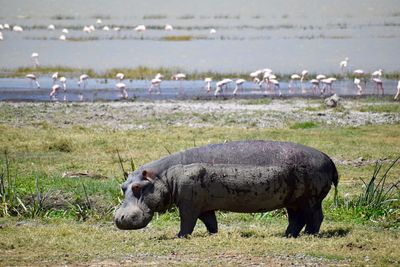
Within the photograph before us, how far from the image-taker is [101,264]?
1074 cm

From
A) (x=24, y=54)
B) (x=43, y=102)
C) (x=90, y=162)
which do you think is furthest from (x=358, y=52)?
(x=90, y=162)

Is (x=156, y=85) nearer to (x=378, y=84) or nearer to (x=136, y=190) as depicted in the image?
(x=378, y=84)

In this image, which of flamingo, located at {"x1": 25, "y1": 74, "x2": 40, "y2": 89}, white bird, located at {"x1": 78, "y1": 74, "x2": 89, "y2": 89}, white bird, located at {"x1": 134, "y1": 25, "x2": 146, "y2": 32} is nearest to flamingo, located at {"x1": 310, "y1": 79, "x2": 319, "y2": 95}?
white bird, located at {"x1": 78, "y1": 74, "x2": 89, "y2": 89}

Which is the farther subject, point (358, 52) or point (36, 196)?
point (358, 52)

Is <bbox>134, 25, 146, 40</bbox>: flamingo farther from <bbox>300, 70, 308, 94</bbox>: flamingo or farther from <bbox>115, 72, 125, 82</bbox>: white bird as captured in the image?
<bbox>300, 70, 308, 94</bbox>: flamingo

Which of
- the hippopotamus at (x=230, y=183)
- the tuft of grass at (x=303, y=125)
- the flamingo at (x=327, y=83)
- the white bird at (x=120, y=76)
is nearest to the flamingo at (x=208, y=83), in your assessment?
the white bird at (x=120, y=76)

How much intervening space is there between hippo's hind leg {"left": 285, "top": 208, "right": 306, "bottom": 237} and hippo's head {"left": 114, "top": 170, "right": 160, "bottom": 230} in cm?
161

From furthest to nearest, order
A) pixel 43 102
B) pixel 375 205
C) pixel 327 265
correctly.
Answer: pixel 43 102
pixel 375 205
pixel 327 265

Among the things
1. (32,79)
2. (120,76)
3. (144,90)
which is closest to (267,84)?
(144,90)

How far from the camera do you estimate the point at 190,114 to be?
90.1 feet

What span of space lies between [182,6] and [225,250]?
8040cm

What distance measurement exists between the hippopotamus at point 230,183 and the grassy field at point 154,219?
0.31 m

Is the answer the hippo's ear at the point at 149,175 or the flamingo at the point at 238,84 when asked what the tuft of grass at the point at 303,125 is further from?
the hippo's ear at the point at 149,175

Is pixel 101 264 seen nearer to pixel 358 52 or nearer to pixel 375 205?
pixel 375 205
